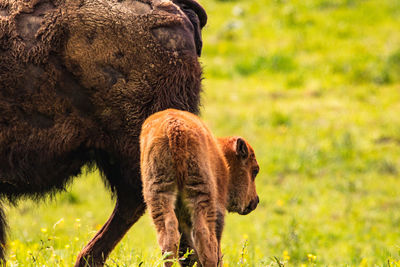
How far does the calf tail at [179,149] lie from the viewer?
13.0ft

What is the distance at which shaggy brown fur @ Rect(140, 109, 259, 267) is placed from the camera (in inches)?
155

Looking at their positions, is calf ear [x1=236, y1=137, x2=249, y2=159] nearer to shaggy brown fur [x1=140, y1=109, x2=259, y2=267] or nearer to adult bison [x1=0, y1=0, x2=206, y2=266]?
adult bison [x1=0, y1=0, x2=206, y2=266]

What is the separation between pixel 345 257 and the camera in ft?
25.6

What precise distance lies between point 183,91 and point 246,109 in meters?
8.06

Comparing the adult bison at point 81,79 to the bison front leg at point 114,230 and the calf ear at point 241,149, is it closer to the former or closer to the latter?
the bison front leg at point 114,230

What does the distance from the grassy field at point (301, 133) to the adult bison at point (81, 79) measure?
0.82m

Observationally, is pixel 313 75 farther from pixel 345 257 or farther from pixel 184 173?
pixel 184 173

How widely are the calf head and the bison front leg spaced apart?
676mm

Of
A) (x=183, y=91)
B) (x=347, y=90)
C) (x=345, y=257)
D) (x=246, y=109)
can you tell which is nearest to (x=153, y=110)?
(x=183, y=91)

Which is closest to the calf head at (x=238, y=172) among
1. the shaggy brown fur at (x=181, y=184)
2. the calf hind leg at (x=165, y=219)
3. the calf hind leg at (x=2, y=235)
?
the shaggy brown fur at (x=181, y=184)

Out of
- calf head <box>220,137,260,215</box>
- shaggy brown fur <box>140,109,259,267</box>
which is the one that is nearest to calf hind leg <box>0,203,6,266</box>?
shaggy brown fur <box>140,109,259,267</box>

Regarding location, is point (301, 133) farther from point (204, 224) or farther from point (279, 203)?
point (204, 224)

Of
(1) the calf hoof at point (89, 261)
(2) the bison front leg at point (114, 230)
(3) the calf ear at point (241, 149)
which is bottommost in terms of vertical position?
(1) the calf hoof at point (89, 261)

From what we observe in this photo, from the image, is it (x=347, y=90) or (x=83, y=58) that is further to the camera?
(x=347, y=90)
